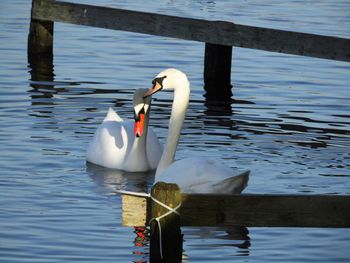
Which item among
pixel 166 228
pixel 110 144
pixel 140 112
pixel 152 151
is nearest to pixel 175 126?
pixel 140 112

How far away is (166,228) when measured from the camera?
691 centimetres

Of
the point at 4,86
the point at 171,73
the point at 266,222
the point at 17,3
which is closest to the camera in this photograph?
the point at 266,222

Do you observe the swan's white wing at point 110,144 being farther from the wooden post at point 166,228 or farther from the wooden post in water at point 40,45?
the wooden post in water at point 40,45

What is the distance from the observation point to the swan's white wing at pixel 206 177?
9.59m

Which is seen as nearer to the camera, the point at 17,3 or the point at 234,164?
the point at 234,164

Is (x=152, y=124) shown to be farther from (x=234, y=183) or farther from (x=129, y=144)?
(x=234, y=183)

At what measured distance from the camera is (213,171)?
967 centimetres

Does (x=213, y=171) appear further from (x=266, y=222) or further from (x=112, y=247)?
(x=266, y=222)

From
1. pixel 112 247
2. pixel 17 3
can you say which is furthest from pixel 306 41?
pixel 17 3

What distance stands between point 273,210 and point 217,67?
1063cm

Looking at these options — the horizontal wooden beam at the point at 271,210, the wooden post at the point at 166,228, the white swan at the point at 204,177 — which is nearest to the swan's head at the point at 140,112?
the white swan at the point at 204,177

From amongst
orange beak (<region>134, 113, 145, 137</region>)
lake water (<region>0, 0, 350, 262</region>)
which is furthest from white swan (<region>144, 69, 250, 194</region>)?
orange beak (<region>134, 113, 145, 137</region>)

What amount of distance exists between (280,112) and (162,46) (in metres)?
6.69

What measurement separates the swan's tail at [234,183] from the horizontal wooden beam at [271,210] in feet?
8.64
